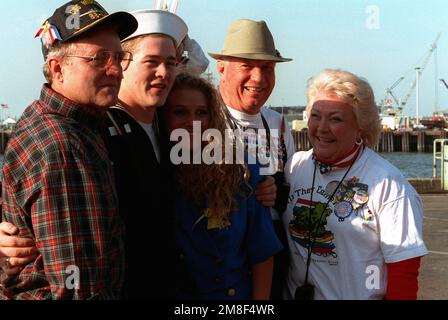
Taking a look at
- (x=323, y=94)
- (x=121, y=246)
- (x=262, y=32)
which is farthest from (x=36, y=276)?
(x=262, y=32)

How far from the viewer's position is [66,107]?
8.66ft

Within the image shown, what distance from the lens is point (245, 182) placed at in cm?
326

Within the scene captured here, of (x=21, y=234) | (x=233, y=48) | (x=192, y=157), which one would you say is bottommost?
(x=21, y=234)

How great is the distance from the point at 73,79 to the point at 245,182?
108 cm

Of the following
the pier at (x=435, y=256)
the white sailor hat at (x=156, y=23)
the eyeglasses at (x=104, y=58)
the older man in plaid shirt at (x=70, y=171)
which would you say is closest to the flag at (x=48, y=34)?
the older man in plaid shirt at (x=70, y=171)

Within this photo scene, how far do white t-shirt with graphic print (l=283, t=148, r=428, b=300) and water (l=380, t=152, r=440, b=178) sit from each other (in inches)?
1273

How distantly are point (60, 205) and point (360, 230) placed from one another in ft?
5.77

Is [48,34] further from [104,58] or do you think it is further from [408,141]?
[408,141]

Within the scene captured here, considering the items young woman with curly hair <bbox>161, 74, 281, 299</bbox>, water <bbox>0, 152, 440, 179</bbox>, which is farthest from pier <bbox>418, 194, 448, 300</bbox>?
water <bbox>0, 152, 440, 179</bbox>

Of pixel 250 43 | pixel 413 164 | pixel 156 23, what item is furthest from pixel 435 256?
pixel 413 164

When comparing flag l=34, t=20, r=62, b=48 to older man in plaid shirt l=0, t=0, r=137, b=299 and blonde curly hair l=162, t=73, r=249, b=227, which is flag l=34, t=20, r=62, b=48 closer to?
older man in plaid shirt l=0, t=0, r=137, b=299

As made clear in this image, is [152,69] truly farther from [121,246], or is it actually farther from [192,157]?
[121,246]

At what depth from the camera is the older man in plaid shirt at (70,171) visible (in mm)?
2451

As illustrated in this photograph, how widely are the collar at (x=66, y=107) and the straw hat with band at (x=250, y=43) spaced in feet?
5.64
